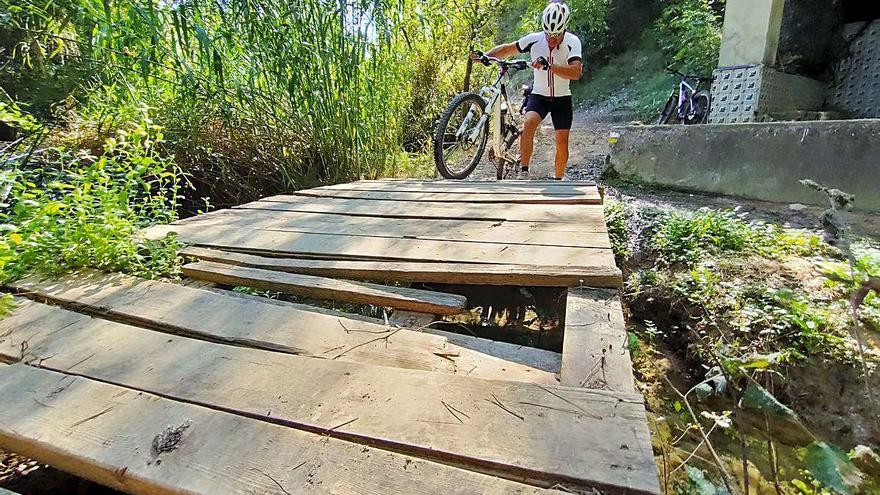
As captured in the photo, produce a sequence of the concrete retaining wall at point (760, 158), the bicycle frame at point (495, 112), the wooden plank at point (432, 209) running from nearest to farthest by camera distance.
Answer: the wooden plank at point (432, 209) → the concrete retaining wall at point (760, 158) → the bicycle frame at point (495, 112)

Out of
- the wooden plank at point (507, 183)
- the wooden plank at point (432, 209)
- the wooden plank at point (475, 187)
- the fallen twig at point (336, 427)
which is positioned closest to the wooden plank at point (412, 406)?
the fallen twig at point (336, 427)

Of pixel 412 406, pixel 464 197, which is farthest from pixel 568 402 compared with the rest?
pixel 464 197

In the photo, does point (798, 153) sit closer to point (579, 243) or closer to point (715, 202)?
point (715, 202)

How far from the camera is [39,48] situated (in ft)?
8.34

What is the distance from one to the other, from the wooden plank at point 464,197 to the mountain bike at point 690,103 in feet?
17.4

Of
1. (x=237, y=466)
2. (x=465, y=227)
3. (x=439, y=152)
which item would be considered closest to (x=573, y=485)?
(x=237, y=466)

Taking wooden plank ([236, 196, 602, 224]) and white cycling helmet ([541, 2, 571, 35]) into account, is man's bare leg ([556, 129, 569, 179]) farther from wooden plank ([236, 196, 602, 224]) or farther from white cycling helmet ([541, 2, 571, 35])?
wooden plank ([236, 196, 602, 224])

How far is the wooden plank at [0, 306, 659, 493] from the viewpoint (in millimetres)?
667

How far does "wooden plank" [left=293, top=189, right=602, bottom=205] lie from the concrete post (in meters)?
3.10

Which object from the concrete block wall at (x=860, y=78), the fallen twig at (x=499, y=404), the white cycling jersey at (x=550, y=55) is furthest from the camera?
the concrete block wall at (x=860, y=78)

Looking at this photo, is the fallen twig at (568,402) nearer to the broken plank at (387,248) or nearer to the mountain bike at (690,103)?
the broken plank at (387,248)

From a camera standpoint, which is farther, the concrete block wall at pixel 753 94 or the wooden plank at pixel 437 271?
the concrete block wall at pixel 753 94

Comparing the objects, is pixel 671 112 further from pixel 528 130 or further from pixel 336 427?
pixel 336 427

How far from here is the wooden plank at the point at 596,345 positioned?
836 mm
